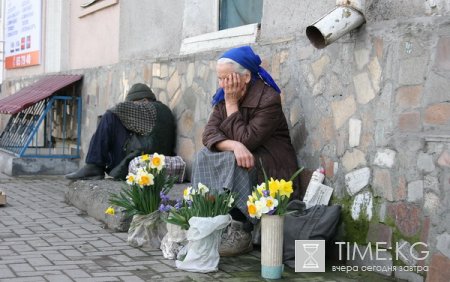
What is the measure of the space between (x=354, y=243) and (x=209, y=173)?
112 cm

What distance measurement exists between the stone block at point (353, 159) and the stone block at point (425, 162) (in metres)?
0.58

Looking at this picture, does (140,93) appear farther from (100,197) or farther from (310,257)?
(310,257)

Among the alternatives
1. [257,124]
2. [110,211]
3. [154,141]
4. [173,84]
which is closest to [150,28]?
[173,84]

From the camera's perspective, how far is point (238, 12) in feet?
24.0

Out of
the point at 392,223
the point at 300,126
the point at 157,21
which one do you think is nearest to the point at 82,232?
the point at 300,126

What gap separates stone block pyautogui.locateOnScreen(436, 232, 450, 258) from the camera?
4004 mm

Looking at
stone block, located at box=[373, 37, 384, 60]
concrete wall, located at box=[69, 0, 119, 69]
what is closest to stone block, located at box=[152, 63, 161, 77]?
concrete wall, located at box=[69, 0, 119, 69]

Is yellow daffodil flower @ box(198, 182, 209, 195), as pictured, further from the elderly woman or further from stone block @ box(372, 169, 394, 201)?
stone block @ box(372, 169, 394, 201)

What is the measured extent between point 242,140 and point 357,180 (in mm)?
853

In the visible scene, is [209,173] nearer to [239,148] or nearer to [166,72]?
[239,148]

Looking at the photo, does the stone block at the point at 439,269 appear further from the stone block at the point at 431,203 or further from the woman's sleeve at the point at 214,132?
the woman's sleeve at the point at 214,132

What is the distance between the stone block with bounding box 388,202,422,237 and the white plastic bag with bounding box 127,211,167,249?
1.70 meters

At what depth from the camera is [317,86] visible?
5.51 m

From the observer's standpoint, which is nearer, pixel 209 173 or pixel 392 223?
pixel 392 223
